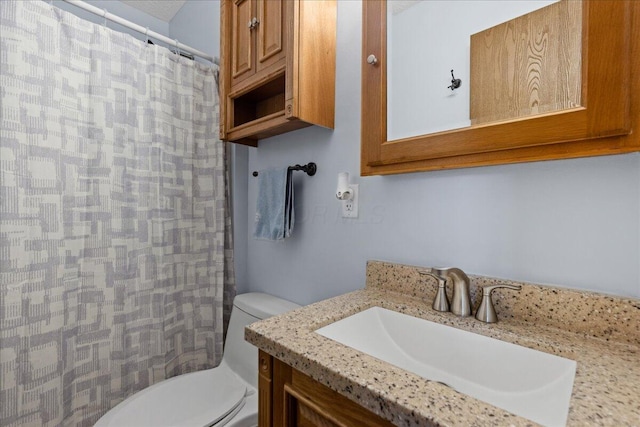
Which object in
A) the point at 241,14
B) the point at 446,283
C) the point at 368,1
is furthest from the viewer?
the point at 241,14

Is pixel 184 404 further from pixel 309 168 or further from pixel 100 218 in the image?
pixel 309 168

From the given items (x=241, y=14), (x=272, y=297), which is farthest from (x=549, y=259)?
(x=241, y=14)

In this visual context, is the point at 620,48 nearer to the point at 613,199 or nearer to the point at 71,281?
the point at 613,199

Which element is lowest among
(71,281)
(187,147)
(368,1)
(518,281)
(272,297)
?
(272,297)

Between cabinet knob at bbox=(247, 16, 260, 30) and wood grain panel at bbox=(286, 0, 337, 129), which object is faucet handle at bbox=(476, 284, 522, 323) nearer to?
wood grain panel at bbox=(286, 0, 337, 129)

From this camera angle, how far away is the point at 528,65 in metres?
0.70

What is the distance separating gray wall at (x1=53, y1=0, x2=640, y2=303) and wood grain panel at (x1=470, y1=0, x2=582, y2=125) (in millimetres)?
144

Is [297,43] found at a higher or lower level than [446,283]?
higher

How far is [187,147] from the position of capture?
4.70 feet

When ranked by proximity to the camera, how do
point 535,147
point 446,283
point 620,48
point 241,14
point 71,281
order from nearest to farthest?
point 620,48, point 535,147, point 446,283, point 71,281, point 241,14

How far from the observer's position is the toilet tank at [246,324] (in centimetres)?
120

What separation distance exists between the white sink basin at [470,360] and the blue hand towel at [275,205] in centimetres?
56

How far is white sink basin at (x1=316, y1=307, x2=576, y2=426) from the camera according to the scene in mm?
517

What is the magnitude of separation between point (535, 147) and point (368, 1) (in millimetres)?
704
